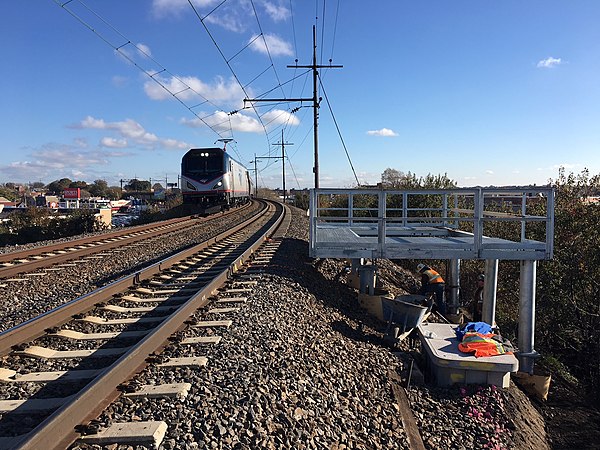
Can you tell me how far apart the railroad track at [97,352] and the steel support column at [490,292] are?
4.53 meters

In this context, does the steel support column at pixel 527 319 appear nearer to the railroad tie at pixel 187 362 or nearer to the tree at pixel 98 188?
the railroad tie at pixel 187 362

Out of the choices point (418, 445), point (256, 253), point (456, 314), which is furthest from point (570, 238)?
point (418, 445)

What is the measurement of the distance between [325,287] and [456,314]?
3.27m

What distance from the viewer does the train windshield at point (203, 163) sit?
23.2 meters

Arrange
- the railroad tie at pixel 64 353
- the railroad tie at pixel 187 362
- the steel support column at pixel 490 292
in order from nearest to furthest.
→ 1. the railroad tie at pixel 187 362
2. the railroad tie at pixel 64 353
3. the steel support column at pixel 490 292

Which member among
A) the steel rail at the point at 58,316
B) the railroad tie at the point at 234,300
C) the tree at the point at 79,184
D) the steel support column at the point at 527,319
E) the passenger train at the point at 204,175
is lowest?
the steel support column at the point at 527,319

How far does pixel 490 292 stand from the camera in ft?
28.8

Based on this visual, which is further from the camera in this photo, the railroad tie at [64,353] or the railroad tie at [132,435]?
the railroad tie at [64,353]

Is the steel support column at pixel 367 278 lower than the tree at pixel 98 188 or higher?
lower

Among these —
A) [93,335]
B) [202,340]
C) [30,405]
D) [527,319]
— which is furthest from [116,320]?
[527,319]

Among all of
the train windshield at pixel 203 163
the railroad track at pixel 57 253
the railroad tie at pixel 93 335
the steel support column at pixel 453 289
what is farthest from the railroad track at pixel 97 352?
the train windshield at pixel 203 163

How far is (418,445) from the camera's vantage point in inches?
168

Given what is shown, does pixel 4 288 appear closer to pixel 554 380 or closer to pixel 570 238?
pixel 554 380

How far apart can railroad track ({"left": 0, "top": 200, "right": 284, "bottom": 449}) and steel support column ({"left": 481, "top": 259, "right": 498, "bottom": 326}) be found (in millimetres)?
4528
